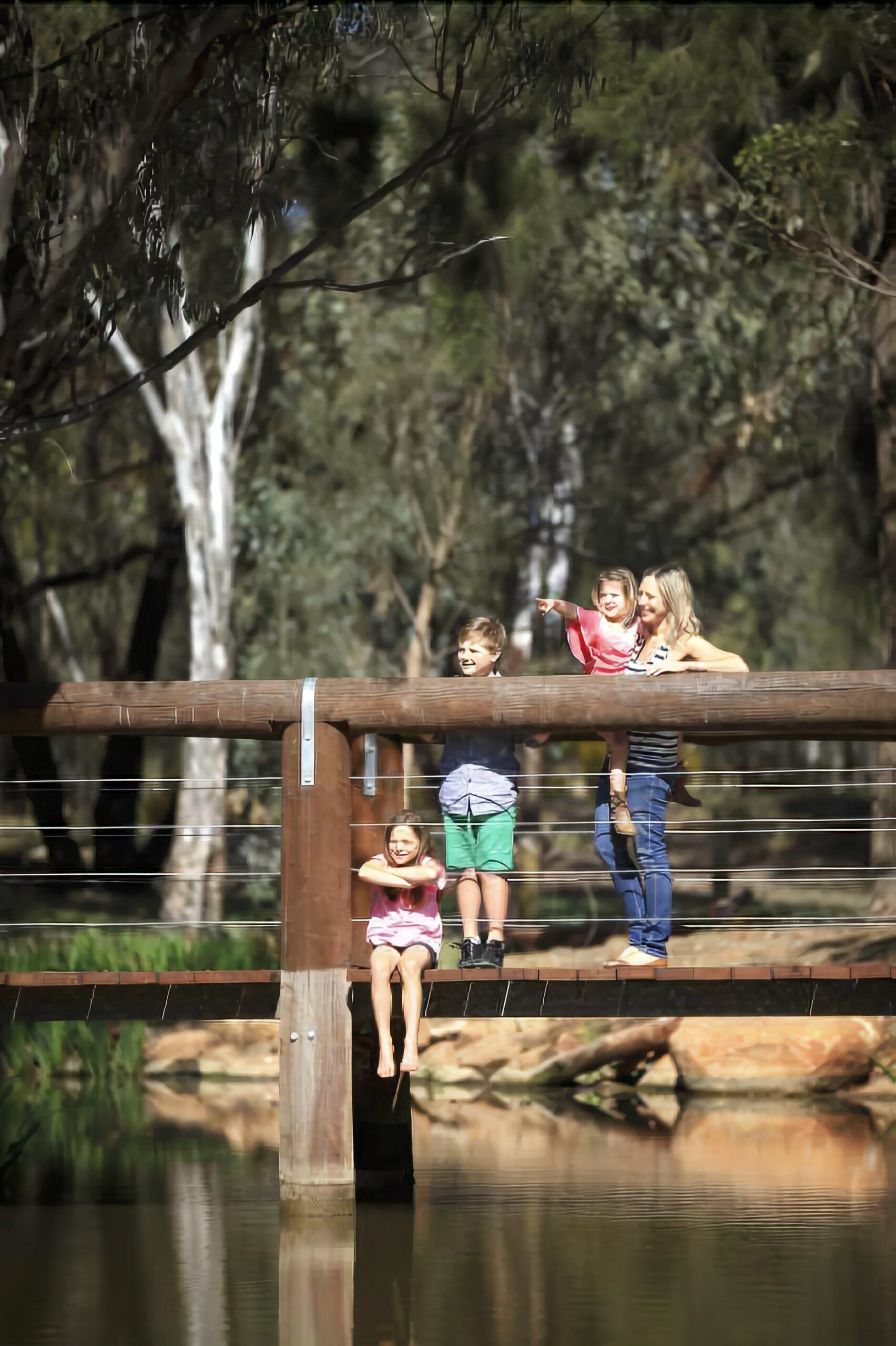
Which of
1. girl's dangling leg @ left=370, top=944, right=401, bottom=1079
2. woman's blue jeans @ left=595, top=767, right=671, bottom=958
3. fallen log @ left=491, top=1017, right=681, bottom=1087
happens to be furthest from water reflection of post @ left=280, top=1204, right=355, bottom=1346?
fallen log @ left=491, top=1017, right=681, bottom=1087

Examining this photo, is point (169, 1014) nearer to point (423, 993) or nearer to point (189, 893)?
point (423, 993)

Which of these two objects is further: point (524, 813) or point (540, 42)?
point (524, 813)

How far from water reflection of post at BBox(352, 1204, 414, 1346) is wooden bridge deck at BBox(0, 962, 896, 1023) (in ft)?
2.59

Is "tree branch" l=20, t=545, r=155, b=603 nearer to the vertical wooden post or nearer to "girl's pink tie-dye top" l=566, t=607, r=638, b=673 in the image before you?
"girl's pink tie-dye top" l=566, t=607, r=638, b=673

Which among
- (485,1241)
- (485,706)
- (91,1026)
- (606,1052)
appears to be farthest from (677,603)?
(91,1026)

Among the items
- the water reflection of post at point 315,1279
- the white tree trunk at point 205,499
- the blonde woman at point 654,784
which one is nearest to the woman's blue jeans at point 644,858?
the blonde woman at point 654,784

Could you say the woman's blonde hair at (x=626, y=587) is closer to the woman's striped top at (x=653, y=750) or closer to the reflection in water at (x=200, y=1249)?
the woman's striped top at (x=653, y=750)

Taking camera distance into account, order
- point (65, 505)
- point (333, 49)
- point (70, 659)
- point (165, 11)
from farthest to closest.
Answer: point (70, 659) → point (65, 505) → point (333, 49) → point (165, 11)

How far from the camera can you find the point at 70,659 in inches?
849

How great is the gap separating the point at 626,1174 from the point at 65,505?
12.1 meters

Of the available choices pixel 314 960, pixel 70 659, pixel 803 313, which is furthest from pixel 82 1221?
pixel 70 659

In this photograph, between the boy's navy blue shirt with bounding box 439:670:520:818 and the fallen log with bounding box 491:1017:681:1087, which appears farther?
the fallen log with bounding box 491:1017:681:1087

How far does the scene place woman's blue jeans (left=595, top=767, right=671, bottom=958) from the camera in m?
7.07

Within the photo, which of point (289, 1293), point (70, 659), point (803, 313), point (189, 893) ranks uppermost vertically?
point (803, 313)
